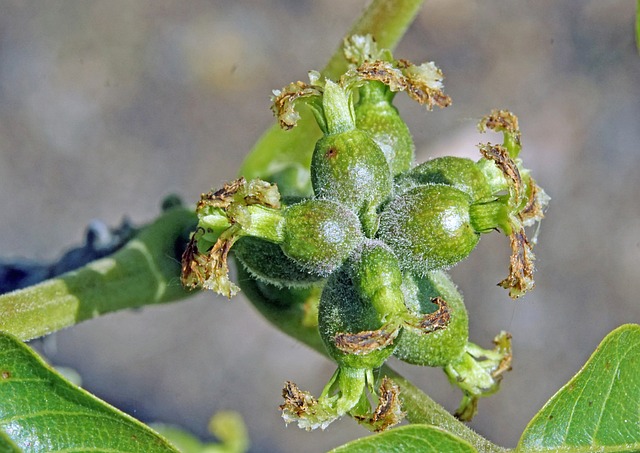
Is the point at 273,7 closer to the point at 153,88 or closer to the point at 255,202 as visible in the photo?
the point at 153,88

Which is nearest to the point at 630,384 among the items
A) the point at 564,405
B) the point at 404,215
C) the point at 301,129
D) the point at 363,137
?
the point at 564,405

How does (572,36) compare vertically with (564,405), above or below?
above

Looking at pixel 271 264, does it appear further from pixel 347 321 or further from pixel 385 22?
pixel 385 22

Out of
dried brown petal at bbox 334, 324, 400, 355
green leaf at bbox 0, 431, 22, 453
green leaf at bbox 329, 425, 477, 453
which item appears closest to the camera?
green leaf at bbox 0, 431, 22, 453

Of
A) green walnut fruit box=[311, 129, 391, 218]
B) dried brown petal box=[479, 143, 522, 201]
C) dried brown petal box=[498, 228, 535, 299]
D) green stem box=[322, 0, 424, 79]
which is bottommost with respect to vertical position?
green walnut fruit box=[311, 129, 391, 218]

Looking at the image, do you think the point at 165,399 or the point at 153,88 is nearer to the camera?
the point at 165,399

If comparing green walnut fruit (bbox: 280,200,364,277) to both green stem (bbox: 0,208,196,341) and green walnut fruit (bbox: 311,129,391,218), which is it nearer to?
green walnut fruit (bbox: 311,129,391,218)

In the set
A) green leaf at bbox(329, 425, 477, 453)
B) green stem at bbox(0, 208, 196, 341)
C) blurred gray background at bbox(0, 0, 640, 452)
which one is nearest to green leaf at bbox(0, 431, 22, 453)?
green leaf at bbox(329, 425, 477, 453)

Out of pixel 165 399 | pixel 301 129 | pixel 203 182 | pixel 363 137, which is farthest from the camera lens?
pixel 203 182

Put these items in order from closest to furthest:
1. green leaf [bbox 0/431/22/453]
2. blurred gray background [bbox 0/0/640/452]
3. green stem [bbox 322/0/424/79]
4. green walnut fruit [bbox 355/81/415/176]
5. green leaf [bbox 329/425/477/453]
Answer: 1. green leaf [bbox 0/431/22/453]
2. green leaf [bbox 329/425/477/453]
3. green walnut fruit [bbox 355/81/415/176]
4. green stem [bbox 322/0/424/79]
5. blurred gray background [bbox 0/0/640/452]

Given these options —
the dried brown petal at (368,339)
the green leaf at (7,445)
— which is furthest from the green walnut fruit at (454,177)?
the green leaf at (7,445)
